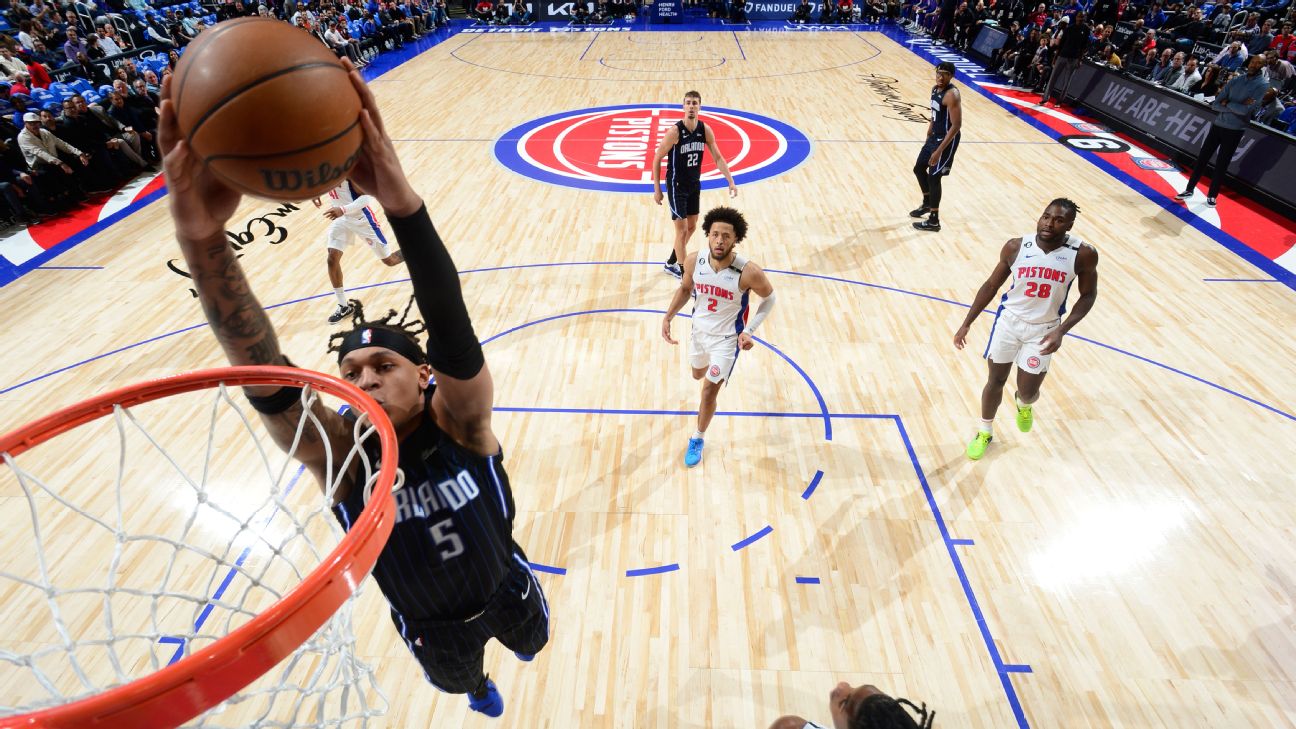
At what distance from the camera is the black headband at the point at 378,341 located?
207cm

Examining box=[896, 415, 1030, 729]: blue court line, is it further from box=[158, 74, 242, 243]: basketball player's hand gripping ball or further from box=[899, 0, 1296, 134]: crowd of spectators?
box=[899, 0, 1296, 134]: crowd of spectators

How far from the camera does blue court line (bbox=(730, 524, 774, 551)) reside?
409 centimetres

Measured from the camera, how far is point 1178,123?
10.5m

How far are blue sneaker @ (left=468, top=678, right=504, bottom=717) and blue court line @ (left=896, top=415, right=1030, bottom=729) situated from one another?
252 cm

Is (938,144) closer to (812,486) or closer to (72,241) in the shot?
(812,486)

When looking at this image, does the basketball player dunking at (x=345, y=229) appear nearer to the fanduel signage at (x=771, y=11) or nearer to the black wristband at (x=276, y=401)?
the black wristband at (x=276, y=401)

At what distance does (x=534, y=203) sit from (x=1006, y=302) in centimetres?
638

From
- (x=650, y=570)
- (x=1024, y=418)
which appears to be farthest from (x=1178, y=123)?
(x=650, y=570)

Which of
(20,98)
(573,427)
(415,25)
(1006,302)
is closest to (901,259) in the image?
(1006,302)

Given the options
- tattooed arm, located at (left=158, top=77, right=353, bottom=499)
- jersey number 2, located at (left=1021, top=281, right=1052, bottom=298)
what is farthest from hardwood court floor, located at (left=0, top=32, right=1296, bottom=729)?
tattooed arm, located at (left=158, top=77, right=353, bottom=499)

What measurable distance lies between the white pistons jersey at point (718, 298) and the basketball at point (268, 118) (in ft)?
9.62

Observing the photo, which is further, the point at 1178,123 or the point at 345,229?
the point at 1178,123

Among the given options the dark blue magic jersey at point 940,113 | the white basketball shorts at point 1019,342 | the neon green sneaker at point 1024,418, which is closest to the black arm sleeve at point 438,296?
the white basketball shorts at point 1019,342

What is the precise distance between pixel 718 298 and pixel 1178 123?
35.1 feet
